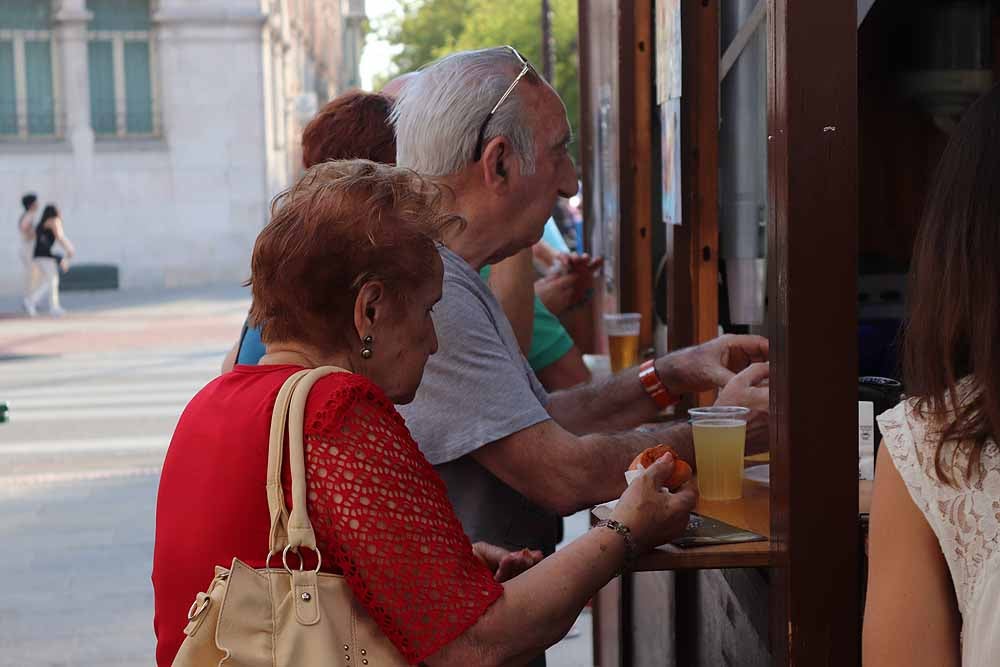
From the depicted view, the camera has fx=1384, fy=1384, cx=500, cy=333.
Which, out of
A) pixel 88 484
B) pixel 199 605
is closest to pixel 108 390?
pixel 88 484

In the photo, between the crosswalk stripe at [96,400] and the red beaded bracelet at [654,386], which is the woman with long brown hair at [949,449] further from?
the crosswalk stripe at [96,400]

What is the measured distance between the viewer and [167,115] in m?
27.2

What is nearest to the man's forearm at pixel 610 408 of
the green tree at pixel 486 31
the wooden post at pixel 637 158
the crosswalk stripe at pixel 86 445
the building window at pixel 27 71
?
the wooden post at pixel 637 158

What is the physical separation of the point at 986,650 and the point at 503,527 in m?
1.26

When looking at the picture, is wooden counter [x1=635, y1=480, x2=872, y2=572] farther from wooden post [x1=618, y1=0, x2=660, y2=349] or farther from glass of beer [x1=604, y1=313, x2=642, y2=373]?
wooden post [x1=618, y1=0, x2=660, y2=349]

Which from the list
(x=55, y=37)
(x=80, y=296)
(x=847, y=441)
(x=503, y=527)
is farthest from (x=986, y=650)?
(x=55, y=37)

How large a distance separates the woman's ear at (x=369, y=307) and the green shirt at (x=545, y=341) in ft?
7.83

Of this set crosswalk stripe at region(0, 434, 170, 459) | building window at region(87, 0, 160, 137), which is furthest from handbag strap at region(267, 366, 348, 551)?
building window at region(87, 0, 160, 137)

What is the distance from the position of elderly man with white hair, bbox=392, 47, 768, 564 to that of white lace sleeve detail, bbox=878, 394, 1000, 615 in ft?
3.21

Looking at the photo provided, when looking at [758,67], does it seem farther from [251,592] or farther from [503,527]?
[251,592]

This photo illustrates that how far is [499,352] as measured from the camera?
Answer: 8.00 feet

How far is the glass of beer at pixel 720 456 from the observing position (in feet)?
7.92

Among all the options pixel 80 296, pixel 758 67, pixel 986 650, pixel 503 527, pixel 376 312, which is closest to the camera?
pixel 986 650

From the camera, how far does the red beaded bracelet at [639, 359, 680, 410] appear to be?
306 centimetres
